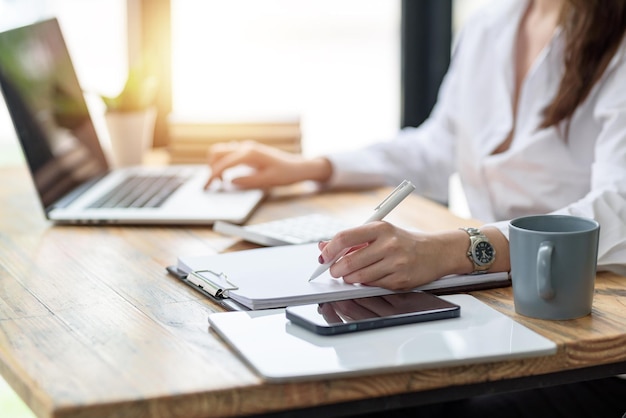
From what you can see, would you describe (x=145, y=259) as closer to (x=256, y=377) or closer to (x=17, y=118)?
(x=17, y=118)

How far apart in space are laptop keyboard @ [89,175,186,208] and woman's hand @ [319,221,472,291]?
607mm

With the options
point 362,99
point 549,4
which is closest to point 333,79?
point 362,99

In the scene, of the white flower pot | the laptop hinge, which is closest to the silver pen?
the laptop hinge

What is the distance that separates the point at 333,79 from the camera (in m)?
3.43

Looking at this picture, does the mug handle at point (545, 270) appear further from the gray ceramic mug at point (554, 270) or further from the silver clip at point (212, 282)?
the silver clip at point (212, 282)

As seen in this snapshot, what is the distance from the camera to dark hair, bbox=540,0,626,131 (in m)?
1.46

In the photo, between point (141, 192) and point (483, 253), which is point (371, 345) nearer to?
point (483, 253)

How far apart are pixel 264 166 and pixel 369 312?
2.64 feet

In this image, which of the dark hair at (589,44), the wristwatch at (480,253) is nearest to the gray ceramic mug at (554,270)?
the wristwatch at (480,253)

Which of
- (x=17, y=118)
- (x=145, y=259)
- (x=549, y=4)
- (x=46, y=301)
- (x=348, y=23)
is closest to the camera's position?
(x=46, y=301)

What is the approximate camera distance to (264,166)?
5.66ft

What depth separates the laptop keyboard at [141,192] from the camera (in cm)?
158

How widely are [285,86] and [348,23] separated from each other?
0.32 m

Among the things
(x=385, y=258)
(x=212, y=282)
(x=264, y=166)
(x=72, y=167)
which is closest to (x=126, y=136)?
(x=72, y=167)
